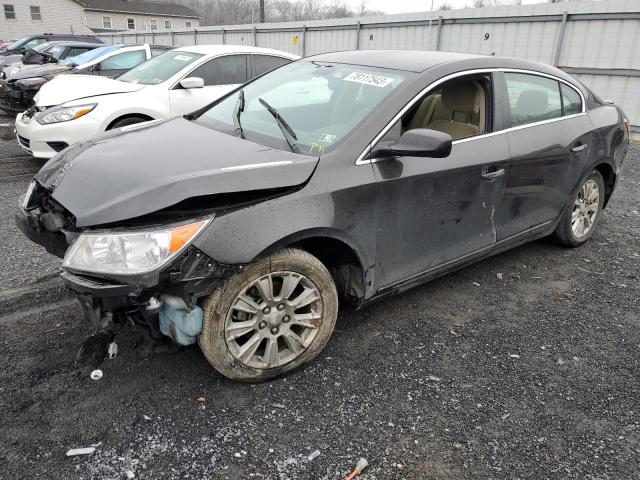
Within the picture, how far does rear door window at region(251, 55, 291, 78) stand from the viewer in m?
7.62

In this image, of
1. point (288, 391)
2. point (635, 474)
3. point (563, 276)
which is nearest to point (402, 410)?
point (288, 391)

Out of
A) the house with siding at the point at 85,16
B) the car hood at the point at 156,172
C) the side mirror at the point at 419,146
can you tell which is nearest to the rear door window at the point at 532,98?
the side mirror at the point at 419,146

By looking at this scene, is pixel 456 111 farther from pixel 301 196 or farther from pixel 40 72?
pixel 40 72

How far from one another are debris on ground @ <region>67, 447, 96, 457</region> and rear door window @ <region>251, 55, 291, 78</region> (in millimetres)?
6324

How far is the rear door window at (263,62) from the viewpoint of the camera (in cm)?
762

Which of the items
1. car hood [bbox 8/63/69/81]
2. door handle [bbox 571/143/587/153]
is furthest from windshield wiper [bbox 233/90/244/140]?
car hood [bbox 8/63/69/81]

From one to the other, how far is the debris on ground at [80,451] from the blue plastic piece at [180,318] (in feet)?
1.96

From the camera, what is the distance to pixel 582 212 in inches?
184

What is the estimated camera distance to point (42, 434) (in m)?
2.35

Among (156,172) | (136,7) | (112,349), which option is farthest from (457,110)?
(136,7)

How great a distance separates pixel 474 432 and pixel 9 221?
192 inches

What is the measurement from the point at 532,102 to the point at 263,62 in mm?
4831

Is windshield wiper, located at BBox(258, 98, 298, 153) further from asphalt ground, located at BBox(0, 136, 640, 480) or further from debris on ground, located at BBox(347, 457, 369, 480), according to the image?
debris on ground, located at BBox(347, 457, 369, 480)

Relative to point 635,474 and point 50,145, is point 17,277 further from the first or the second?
point 635,474
